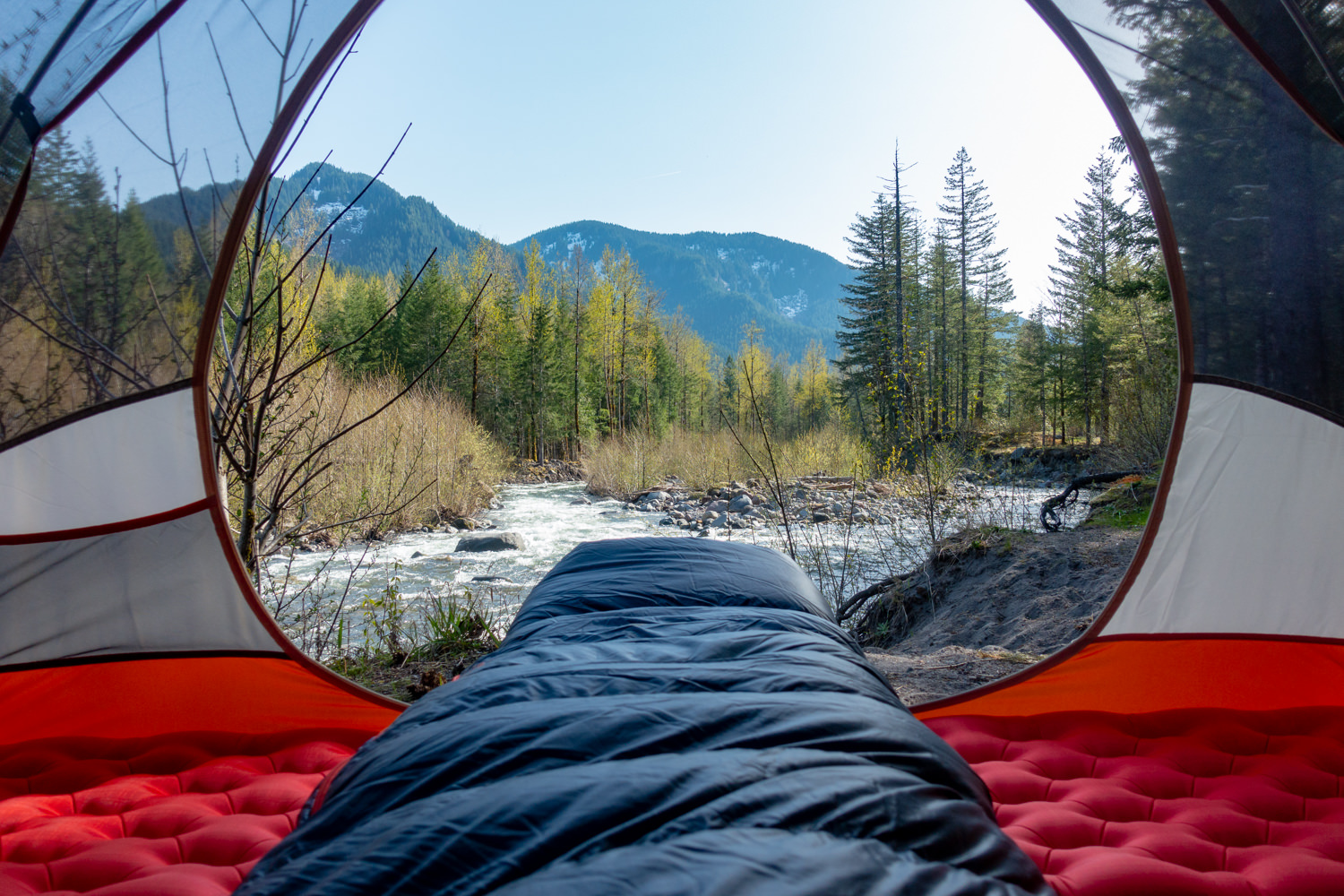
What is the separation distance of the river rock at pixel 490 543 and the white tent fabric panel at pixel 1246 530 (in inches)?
255

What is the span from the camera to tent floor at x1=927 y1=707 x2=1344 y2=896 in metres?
1.17

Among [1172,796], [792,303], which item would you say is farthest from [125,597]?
[792,303]

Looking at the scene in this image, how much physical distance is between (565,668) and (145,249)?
1.64 metres

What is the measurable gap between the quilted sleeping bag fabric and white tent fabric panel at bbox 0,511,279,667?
1211mm

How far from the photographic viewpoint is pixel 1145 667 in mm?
1985

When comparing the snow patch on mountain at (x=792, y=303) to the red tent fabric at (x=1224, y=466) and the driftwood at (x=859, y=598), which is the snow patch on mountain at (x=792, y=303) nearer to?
the driftwood at (x=859, y=598)

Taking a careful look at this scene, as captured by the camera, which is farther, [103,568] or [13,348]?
[103,568]

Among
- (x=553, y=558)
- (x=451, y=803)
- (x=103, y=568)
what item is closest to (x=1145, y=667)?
(x=451, y=803)

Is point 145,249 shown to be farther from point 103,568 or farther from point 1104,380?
point 1104,380

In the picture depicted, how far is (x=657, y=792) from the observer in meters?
0.76

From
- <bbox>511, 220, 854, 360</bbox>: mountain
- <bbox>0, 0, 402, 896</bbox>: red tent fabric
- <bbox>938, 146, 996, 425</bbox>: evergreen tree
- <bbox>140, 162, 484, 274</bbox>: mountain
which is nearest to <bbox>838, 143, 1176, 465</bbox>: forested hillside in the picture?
<bbox>938, 146, 996, 425</bbox>: evergreen tree

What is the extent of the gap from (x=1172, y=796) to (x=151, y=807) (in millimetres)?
2237

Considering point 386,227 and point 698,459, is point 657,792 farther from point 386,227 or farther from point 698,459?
point 386,227

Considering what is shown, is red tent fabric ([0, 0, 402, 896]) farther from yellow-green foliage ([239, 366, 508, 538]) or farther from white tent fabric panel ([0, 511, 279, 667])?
yellow-green foliage ([239, 366, 508, 538])
